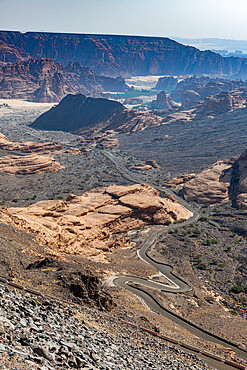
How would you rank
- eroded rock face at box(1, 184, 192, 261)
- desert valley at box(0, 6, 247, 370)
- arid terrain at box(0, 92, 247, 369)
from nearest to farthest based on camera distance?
desert valley at box(0, 6, 247, 370), arid terrain at box(0, 92, 247, 369), eroded rock face at box(1, 184, 192, 261)

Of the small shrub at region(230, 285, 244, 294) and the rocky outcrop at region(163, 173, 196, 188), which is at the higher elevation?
the rocky outcrop at region(163, 173, 196, 188)

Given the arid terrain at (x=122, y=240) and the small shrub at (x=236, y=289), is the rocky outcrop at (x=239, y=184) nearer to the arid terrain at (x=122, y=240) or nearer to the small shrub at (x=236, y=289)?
the arid terrain at (x=122, y=240)

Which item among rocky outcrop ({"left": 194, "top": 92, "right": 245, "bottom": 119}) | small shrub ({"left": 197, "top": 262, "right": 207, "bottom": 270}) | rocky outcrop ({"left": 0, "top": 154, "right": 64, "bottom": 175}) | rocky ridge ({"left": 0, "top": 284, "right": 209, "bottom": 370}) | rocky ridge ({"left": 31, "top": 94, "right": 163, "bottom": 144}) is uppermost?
rocky outcrop ({"left": 194, "top": 92, "right": 245, "bottom": 119})

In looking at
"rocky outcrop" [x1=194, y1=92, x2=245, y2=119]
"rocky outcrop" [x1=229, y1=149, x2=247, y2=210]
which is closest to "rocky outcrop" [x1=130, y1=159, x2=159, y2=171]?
"rocky outcrop" [x1=229, y1=149, x2=247, y2=210]

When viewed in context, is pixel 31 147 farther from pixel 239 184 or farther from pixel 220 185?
pixel 239 184

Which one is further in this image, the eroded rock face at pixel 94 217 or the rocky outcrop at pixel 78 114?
the rocky outcrop at pixel 78 114

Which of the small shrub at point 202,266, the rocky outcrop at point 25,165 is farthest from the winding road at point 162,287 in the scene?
the rocky outcrop at point 25,165

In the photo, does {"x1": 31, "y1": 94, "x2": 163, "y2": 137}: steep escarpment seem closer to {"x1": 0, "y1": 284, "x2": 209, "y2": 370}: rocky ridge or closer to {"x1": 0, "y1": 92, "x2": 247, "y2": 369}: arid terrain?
{"x1": 0, "y1": 92, "x2": 247, "y2": 369}: arid terrain
